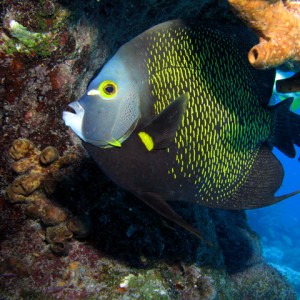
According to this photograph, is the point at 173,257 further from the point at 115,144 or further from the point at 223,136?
the point at 115,144

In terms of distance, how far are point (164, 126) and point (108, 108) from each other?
1.02 ft

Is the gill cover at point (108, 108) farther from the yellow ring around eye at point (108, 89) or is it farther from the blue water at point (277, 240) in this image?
the blue water at point (277, 240)

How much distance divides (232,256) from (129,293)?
4150mm

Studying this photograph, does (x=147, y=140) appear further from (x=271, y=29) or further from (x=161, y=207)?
(x=271, y=29)

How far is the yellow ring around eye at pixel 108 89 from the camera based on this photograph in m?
1.45

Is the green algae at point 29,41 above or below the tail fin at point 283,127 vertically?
above

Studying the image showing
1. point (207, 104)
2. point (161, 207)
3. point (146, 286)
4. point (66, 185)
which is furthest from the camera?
point (146, 286)

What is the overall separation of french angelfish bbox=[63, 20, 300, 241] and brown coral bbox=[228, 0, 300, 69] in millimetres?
296

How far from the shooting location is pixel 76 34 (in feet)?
7.78

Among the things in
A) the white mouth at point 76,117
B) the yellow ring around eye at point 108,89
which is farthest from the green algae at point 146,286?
the yellow ring around eye at point 108,89

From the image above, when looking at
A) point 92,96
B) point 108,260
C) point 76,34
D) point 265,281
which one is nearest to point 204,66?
point 92,96

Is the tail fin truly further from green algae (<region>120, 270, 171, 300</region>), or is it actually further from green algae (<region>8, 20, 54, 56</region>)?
green algae (<region>120, 270, 171, 300</region>)

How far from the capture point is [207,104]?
1.68m

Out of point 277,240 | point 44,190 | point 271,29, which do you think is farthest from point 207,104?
point 277,240
